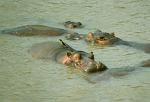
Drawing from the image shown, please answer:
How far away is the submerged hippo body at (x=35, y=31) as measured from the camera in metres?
12.4

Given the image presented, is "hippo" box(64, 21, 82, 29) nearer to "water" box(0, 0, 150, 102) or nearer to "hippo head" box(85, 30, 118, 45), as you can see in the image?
"water" box(0, 0, 150, 102)

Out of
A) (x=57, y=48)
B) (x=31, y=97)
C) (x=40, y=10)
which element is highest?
(x=40, y=10)

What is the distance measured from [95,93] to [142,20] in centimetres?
533

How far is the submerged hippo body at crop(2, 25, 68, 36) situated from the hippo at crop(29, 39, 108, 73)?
3.72 feet

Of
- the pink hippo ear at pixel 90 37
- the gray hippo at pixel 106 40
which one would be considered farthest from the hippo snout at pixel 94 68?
the pink hippo ear at pixel 90 37

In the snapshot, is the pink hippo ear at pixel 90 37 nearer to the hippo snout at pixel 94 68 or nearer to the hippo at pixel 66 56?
the hippo at pixel 66 56

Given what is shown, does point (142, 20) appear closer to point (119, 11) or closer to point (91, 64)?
point (119, 11)

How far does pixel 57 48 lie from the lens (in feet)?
35.2

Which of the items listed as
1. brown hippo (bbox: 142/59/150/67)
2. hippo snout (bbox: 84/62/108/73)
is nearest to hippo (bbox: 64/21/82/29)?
brown hippo (bbox: 142/59/150/67)

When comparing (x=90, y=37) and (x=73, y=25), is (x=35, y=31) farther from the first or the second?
(x=90, y=37)

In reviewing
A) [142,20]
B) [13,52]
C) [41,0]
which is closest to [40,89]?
[13,52]

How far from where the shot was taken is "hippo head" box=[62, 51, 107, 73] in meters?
9.32

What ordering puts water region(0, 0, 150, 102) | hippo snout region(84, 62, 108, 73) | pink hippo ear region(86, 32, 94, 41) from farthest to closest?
pink hippo ear region(86, 32, 94, 41)
hippo snout region(84, 62, 108, 73)
water region(0, 0, 150, 102)

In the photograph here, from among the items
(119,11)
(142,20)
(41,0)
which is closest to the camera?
(142,20)
